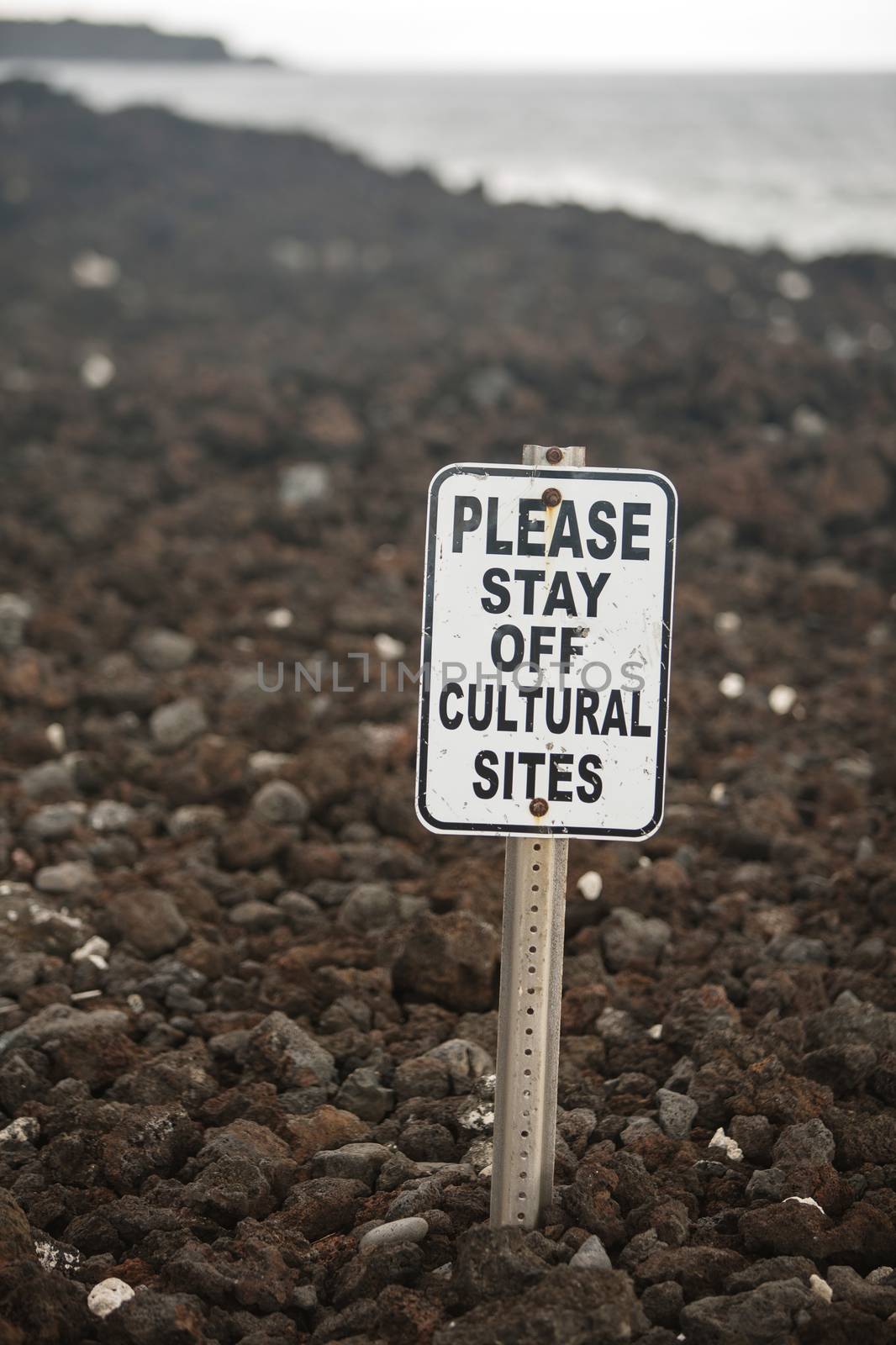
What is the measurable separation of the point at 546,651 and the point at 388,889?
7.30ft

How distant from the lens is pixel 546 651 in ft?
8.05

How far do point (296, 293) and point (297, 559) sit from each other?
745 cm

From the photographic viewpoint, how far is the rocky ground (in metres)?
2.69

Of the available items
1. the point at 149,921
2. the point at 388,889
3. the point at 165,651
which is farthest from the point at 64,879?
the point at 165,651

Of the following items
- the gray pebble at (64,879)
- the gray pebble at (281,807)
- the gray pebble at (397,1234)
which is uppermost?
the gray pebble at (281,807)

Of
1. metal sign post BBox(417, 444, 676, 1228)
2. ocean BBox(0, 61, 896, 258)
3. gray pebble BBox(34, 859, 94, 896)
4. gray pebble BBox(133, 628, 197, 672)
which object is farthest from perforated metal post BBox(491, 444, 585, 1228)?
ocean BBox(0, 61, 896, 258)

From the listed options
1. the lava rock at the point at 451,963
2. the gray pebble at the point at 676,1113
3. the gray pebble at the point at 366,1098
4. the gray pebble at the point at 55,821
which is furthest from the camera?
the gray pebble at the point at 55,821

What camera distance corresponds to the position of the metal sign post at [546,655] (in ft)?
8.04

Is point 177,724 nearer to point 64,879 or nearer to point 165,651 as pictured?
point 165,651

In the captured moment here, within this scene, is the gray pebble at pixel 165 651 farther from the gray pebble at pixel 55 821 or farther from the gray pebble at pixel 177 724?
the gray pebble at pixel 55 821

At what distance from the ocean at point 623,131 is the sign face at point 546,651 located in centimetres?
1340

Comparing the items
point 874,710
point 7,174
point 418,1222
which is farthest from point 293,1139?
point 7,174

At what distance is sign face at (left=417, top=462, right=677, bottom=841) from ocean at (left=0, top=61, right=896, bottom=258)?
13397 millimetres

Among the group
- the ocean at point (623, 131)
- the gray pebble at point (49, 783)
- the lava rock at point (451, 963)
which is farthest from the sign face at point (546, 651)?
the ocean at point (623, 131)
